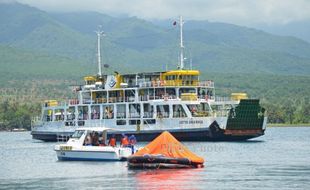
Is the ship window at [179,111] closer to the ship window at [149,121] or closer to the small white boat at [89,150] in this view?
the ship window at [149,121]

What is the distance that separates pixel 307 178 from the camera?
46750mm

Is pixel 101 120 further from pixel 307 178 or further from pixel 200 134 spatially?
pixel 307 178

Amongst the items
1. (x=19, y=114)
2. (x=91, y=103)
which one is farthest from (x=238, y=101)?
(x=19, y=114)

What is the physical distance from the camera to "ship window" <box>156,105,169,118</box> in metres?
81.6

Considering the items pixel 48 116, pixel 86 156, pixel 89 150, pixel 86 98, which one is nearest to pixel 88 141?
pixel 89 150

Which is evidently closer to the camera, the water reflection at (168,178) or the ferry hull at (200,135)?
the water reflection at (168,178)

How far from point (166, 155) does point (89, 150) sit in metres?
8.27

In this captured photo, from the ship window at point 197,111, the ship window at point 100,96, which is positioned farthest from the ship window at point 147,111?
the ship window at point 100,96

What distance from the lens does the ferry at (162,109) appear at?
7919 cm

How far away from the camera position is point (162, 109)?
270ft

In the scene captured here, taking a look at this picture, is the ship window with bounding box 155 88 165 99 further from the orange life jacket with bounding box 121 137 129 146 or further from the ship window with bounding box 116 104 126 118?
the orange life jacket with bounding box 121 137 129 146

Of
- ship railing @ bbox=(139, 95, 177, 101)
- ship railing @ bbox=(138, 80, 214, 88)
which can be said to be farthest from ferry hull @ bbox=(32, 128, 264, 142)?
ship railing @ bbox=(138, 80, 214, 88)

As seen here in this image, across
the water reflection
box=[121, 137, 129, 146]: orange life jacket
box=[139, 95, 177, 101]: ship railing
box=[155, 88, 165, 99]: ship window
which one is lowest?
the water reflection

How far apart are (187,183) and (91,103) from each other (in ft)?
142
